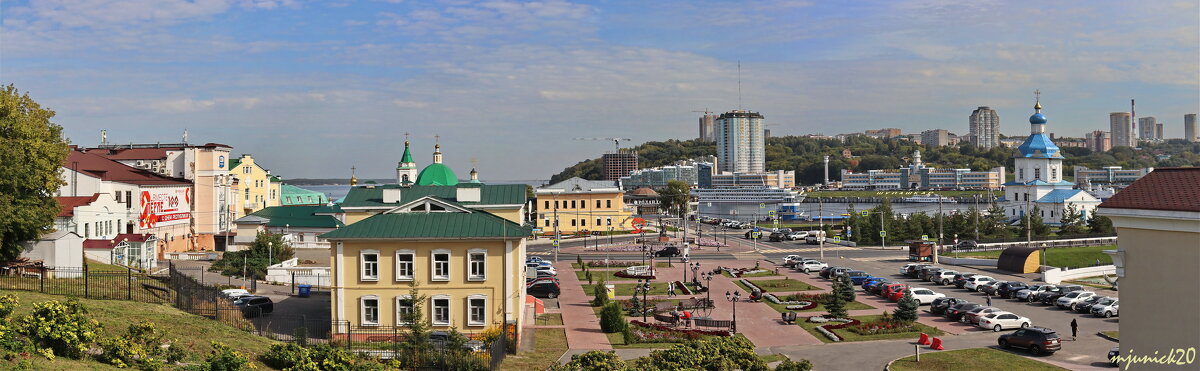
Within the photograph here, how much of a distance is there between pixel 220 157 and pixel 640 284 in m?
35.8

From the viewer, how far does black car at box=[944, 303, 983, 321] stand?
32062mm

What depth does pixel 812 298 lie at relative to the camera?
37844 mm

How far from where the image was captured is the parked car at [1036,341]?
25.8 meters

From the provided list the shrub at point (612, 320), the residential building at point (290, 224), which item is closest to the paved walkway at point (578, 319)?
the shrub at point (612, 320)

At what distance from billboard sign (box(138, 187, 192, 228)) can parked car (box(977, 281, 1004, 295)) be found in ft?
148

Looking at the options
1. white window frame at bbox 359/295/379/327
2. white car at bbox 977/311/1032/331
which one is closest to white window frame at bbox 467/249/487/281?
white window frame at bbox 359/295/379/327

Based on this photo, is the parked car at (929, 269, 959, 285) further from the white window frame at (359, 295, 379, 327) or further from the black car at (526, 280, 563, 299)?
the white window frame at (359, 295, 379, 327)

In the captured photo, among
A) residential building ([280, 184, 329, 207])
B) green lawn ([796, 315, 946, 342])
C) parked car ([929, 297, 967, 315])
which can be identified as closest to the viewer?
green lawn ([796, 315, 946, 342])

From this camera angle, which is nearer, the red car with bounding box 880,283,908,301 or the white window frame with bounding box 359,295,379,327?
the white window frame with bounding box 359,295,379,327

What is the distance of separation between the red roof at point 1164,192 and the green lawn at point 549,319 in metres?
23.1

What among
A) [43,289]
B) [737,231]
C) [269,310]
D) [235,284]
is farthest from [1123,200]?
[737,231]

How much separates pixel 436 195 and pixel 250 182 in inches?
1564

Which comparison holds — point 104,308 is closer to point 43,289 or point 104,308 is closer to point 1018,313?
point 43,289

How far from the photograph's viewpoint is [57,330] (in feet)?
51.3
